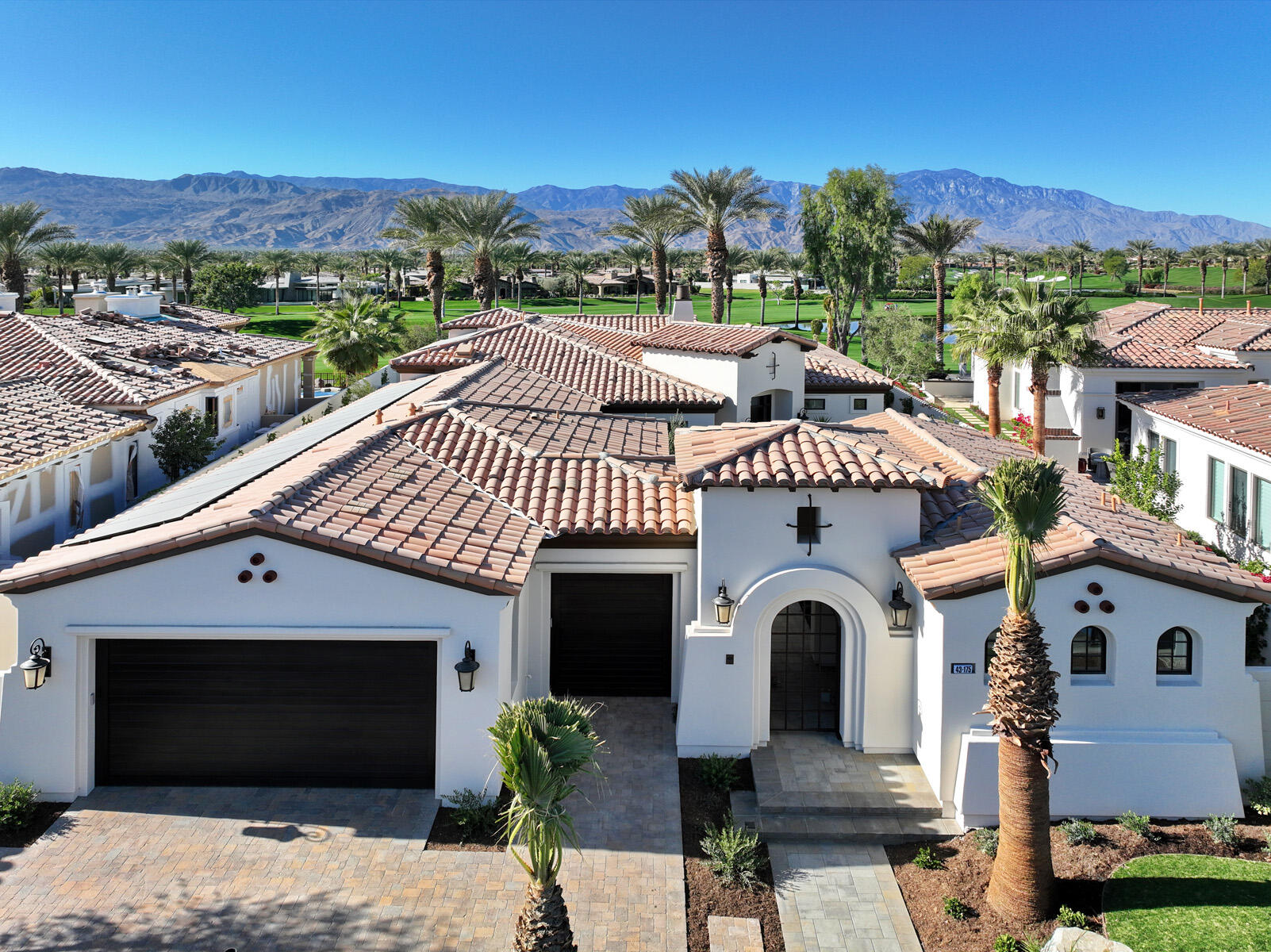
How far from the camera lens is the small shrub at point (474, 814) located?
1264cm

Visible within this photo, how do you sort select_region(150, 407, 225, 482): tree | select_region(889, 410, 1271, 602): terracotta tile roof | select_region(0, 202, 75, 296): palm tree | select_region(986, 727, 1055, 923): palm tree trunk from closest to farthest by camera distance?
select_region(986, 727, 1055, 923): palm tree trunk < select_region(889, 410, 1271, 602): terracotta tile roof < select_region(150, 407, 225, 482): tree < select_region(0, 202, 75, 296): palm tree

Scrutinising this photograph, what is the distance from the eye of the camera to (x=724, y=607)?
14578 millimetres

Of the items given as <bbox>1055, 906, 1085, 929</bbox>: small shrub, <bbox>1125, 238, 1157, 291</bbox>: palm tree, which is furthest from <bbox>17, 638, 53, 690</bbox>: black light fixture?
<bbox>1125, 238, 1157, 291</bbox>: palm tree

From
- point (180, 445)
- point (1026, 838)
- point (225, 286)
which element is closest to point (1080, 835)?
point (1026, 838)

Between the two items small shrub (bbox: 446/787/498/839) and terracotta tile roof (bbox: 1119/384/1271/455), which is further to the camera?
terracotta tile roof (bbox: 1119/384/1271/455)

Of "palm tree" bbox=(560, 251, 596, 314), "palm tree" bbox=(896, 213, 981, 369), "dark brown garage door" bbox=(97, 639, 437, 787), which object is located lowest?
"dark brown garage door" bbox=(97, 639, 437, 787)

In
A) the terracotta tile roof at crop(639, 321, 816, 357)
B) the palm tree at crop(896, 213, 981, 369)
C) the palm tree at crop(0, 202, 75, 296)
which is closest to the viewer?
the terracotta tile roof at crop(639, 321, 816, 357)

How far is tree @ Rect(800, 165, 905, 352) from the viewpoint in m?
60.1

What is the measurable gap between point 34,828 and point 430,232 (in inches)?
1937

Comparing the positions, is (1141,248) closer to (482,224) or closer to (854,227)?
(854,227)

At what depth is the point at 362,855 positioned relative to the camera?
475 inches

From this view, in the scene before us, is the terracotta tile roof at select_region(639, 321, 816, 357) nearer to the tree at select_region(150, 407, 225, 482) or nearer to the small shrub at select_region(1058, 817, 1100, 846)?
the tree at select_region(150, 407, 225, 482)

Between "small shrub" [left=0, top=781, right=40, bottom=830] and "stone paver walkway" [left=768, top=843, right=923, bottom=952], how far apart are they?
30.3 feet

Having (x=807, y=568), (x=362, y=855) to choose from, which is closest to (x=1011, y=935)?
(x=807, y=568)
